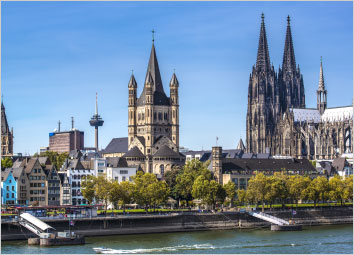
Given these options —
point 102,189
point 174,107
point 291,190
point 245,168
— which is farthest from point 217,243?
point 174,107

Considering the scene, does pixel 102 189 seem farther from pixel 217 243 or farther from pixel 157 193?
pixel 217 243

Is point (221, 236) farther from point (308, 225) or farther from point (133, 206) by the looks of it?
point (133, 206)

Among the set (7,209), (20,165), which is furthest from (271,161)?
(7,209)

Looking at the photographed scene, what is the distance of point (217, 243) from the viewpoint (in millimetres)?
99500

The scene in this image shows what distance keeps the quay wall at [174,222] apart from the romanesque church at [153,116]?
2112 inches

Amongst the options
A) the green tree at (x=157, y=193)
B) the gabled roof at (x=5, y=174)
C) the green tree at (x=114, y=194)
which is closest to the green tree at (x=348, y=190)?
the green tree at (x=157, y=193)

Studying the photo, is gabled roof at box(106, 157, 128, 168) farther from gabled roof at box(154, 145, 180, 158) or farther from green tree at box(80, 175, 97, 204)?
green tree at box(80, 175, 97, 204)

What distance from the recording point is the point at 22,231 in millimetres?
102375

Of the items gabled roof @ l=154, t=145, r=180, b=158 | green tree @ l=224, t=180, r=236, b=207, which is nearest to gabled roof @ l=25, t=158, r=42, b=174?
green tree @ l=224, t=180, r=236, b=207

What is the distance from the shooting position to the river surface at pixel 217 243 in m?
92.3

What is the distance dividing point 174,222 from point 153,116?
2784 inches

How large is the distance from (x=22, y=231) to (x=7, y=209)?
25935 mm

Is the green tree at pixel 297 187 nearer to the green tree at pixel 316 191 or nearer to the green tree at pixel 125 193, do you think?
the green tree at pixel 316 191

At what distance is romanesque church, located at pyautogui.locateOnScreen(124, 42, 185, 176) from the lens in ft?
600
